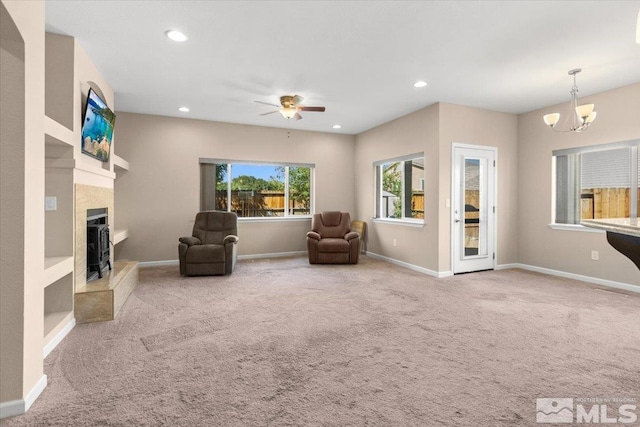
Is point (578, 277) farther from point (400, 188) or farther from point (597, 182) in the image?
point (400, 188)

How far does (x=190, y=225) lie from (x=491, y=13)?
5.56 metres

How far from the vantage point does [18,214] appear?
1803mm

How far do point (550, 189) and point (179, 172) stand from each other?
648 centimetres

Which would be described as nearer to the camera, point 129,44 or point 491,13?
point 491,13

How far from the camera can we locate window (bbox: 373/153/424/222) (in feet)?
19.3

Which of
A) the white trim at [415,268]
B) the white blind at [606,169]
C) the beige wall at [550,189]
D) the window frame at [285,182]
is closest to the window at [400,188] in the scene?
the white trim at [415,268]

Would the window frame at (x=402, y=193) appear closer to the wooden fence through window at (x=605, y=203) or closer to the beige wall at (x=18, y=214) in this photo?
the wooden fence through window at (x=605, y=203)

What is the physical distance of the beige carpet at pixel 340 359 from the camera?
1.78 metres

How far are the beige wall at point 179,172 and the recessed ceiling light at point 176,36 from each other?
10.3 ft

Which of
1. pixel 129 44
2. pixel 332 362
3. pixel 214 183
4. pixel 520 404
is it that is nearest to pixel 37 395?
pixel 332 362

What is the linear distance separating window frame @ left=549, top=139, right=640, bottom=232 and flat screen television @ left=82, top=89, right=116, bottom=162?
19.8ft

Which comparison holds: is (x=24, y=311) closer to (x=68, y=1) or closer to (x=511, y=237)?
(x=68, y=1)

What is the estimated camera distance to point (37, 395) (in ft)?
6.25

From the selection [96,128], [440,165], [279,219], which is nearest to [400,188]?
[440,165]
